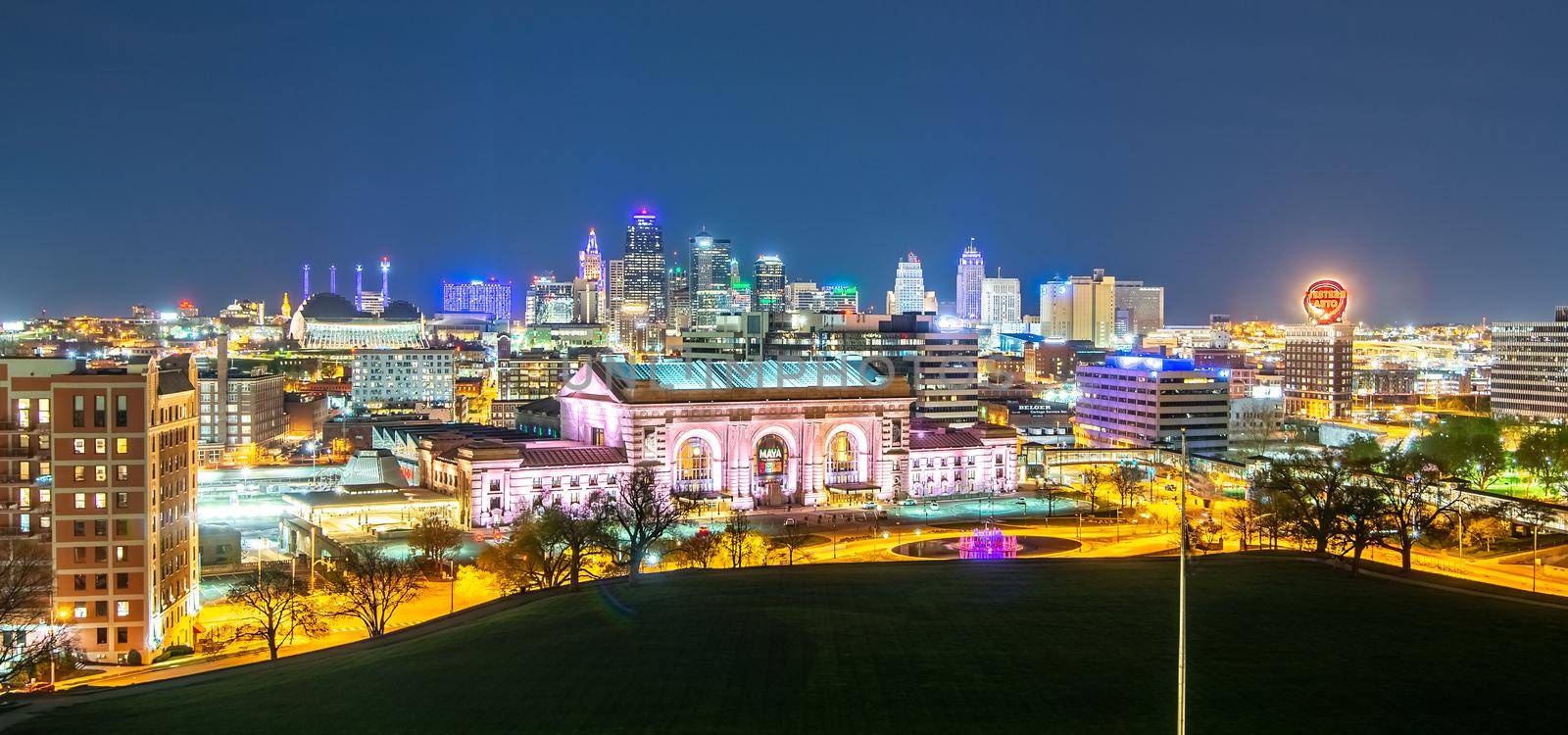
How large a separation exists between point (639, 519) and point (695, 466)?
36.0 meters

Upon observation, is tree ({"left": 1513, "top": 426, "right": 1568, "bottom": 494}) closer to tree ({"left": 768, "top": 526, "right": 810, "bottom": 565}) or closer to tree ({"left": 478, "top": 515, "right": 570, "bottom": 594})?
tree ({"left": 768, "top": 526, "right": 810, "bottom": 565})

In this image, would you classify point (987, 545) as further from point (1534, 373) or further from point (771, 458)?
point (1534, 373)

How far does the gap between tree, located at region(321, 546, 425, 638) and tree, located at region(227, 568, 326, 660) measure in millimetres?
1217

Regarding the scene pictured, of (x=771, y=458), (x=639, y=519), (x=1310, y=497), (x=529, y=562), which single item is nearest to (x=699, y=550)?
(x=639, y=519)

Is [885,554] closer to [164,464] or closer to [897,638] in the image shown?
[897,638]

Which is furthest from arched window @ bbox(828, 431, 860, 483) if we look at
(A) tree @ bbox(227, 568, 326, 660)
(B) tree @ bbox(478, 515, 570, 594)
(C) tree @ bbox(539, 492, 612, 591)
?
(A) tree @ bbox(227, 568, 326, 660)

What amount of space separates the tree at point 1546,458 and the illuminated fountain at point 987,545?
41840mm

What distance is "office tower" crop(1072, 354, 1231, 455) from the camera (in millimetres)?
152125

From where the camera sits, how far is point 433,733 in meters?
39.7

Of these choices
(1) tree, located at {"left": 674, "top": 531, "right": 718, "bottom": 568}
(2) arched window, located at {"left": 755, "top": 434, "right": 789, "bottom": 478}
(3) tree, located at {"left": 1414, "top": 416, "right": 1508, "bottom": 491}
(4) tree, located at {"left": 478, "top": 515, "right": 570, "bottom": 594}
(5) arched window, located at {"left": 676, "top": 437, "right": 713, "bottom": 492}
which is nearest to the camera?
(4) tree, located at {"left": 478, "top": 515, "right": 570, "bottom": 594}

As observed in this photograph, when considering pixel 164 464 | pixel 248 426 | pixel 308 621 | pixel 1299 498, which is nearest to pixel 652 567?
pixel 308 621

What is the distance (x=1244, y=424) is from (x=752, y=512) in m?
88.7

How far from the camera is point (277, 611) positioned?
205 feet

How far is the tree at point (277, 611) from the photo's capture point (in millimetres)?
58844
